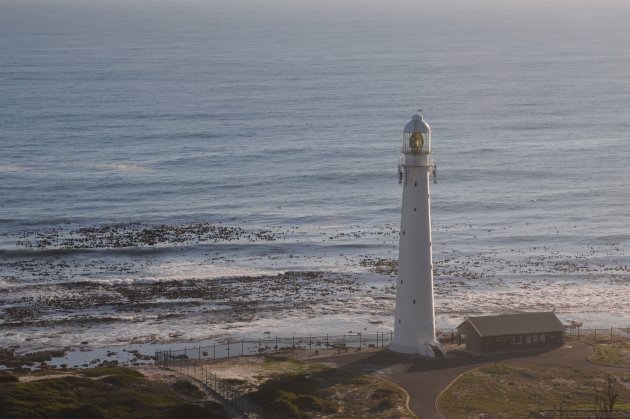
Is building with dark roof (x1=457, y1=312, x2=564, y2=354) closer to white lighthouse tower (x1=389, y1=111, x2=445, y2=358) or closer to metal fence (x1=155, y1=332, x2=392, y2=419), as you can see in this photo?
white lighthouse tower (x1=389, y1=111, x2=445, y2=358)

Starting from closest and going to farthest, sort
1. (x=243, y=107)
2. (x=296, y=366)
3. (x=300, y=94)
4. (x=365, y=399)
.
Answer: (x=365, y=399)
(x=296, y=366)
(x=243, y=107)
(x=300, y=94)

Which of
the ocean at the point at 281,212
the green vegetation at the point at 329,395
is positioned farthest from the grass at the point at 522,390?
the ocean at the point at 281,212

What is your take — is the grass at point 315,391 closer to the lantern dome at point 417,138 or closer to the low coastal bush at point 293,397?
the low coastal bush at point 293,397

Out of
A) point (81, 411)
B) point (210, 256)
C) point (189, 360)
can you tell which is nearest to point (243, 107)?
point (210, 256)

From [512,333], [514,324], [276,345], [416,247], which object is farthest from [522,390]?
[276,345]

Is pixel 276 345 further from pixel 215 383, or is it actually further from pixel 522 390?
pixel 522 390

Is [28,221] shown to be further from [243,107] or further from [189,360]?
[243,107]

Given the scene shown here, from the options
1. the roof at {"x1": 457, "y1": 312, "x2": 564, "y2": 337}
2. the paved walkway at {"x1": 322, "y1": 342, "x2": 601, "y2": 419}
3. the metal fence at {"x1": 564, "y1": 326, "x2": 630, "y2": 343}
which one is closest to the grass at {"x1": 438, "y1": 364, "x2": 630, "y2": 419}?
the paved walkway at {"x1": 322, "y1": 342, "x2": 601, "y2": 419}

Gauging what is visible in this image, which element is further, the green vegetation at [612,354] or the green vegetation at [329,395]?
the green vegetation at [612,354]
